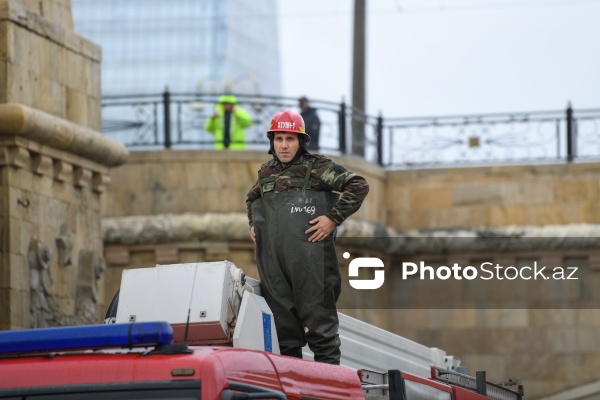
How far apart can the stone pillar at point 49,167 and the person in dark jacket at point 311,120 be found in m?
5.30

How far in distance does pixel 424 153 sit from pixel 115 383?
58.2ft

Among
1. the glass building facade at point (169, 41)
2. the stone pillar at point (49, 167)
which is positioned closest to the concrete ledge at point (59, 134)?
the stone pillar at point (49, 167)

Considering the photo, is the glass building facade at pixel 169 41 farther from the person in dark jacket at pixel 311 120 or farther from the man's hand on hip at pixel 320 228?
the man's hand on hip at pixel 320 228

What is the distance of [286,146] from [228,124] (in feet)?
46.4

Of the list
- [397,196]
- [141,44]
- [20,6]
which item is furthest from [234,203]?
[141,44]

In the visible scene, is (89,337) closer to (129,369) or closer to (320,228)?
(129,369)

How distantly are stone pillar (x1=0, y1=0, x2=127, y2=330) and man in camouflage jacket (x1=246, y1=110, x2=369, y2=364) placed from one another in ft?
22.2

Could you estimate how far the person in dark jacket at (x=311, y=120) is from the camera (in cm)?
2416

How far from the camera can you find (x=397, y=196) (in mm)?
25031

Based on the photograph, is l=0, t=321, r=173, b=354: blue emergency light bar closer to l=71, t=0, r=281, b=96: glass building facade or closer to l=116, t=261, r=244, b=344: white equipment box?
l=116, t=261, r=244, b=344: white equipment box

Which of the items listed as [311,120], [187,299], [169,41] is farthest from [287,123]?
[169,41]

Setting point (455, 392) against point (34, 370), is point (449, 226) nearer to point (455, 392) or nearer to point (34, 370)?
point (455, 392)

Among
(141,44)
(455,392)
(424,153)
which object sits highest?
(141,44)

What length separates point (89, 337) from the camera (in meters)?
8.02
